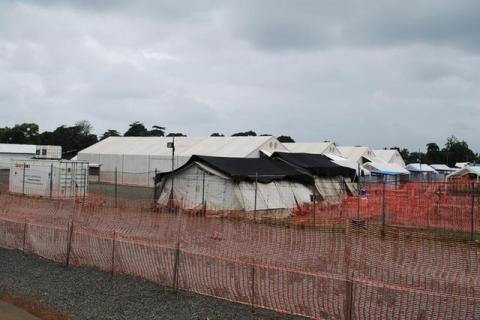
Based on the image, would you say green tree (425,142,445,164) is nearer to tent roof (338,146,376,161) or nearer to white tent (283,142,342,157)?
tent roof (338,146,376,161)

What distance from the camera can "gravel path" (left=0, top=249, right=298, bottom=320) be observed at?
8.56 m

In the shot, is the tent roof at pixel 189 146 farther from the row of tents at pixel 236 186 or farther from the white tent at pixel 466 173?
the white tent at pixel 466 173

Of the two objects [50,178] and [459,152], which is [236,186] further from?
[459,152]

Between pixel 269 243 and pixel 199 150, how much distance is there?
1584 inches

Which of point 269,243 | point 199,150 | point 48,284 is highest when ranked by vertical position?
point 199,150

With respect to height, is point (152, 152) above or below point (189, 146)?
below

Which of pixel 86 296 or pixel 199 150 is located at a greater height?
pixel 199 150

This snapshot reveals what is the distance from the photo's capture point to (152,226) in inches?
497

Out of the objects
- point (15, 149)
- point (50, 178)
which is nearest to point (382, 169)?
point (50, 178)

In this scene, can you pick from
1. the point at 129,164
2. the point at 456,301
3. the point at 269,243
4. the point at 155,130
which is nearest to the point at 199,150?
the point at 129,164

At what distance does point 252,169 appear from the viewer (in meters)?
29.1

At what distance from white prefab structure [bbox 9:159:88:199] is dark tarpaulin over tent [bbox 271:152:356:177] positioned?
1345 centimetres

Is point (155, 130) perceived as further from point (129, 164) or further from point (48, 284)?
point (48, 284)

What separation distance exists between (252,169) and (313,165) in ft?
25.0
